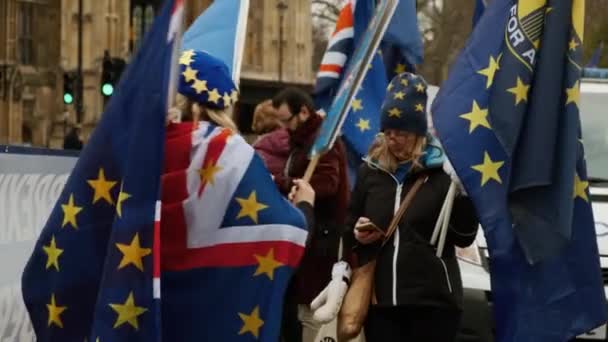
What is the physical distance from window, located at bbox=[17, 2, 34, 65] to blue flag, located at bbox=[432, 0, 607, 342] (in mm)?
41675

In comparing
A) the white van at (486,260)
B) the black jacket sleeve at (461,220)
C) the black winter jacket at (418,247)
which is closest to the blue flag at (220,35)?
the black winter jacket at (418,247)

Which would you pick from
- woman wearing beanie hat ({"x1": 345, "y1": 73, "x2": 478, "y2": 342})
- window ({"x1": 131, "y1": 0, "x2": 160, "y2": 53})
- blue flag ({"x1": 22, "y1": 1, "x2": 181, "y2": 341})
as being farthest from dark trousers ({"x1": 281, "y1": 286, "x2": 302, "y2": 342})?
window ({"x1": 131, "y1": 0, "x2": 160, "y2": 53})

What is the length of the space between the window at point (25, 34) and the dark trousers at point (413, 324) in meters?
41.5

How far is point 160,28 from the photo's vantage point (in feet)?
17.8

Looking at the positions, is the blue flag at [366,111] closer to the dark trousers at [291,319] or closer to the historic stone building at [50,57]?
the dark trousers at [291,319]

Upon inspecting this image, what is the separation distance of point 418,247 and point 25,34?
42308 mm

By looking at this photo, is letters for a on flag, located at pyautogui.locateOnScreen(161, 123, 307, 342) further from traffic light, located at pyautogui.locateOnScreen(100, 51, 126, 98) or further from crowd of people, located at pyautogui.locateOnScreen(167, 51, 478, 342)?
traffic light, located at pyautogui.locateOnScreen(100, 51, 126, 98)

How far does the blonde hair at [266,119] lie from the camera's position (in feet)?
33.3

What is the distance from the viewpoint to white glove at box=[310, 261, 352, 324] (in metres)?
7.51

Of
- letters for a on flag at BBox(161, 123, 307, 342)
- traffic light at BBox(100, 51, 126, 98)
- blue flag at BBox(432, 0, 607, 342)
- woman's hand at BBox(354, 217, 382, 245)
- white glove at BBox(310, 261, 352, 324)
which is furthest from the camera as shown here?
traffic light at BBox(100, 51, 126, 98)

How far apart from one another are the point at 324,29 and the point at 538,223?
230 feet

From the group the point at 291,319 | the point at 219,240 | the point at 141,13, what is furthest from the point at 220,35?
the point at 141,13

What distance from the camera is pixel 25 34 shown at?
48531mm

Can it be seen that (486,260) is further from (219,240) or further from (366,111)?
(219,240)
